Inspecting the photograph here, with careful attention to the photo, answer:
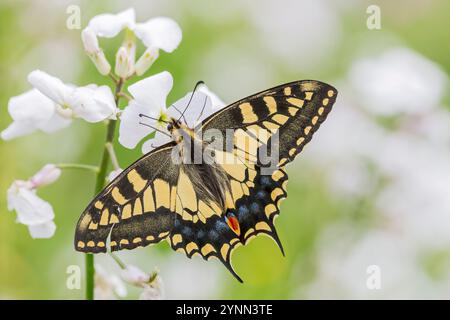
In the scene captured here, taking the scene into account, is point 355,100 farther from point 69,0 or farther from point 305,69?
point 69,0

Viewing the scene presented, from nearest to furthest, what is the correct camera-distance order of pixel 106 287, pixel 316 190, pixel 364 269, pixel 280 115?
pixel 280 115, pixel 106 287, pixel 364 269, pixel 316 190

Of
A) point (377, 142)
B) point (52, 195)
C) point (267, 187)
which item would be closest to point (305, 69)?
point (377, 142)

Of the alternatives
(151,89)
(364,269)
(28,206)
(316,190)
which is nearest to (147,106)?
(151,89)

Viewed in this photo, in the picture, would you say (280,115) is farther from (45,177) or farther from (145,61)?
(45,177)

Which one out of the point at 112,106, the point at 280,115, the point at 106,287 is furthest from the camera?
the point at 106,287

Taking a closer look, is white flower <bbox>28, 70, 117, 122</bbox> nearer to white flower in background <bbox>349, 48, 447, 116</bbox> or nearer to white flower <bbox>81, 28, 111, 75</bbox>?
white flower <bbox>81, 28, 111, 75</bbox>

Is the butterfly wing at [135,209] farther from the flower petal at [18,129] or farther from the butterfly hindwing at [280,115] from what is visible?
the flower petal at [18,129]
